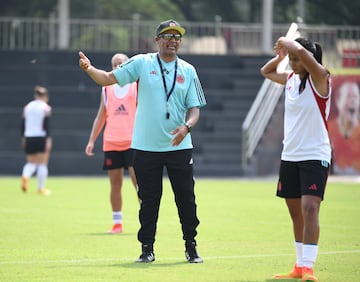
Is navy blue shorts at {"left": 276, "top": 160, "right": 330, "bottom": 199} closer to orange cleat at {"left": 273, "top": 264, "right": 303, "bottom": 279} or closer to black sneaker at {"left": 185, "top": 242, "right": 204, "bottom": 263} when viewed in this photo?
orange cleat at {"left": 273, "top": 264, "right": 303, "bottom": 279}

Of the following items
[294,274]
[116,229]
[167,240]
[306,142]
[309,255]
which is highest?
[306,142]

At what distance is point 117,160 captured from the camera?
15.0 meters

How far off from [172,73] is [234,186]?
1536 centimetres

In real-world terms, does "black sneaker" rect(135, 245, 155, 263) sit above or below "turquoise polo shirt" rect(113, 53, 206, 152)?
below

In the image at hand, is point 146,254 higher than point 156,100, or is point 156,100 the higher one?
point 156,100

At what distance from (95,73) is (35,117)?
47.1 ft

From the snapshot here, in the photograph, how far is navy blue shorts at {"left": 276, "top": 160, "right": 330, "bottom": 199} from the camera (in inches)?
389

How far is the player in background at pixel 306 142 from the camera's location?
9.76m

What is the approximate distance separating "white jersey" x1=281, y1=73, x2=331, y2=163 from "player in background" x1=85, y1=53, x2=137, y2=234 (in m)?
5.03

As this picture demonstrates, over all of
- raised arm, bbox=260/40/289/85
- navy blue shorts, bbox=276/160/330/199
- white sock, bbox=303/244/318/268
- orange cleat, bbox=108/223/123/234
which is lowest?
orange cleat, bbox=108/223/123/234

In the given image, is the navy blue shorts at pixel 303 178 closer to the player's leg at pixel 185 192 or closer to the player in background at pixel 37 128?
the player's leg at pixel 185 192

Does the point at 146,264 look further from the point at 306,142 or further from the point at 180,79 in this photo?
the point at 306,142

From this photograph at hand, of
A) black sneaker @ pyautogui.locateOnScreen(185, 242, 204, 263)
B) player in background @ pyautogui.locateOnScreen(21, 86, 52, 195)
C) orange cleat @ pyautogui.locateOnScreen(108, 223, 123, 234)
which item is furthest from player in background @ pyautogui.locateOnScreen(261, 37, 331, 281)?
player in background @ pyautogui.locateOnScreen(21, 86, 52, 195)

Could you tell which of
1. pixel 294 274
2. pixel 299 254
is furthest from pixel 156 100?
pixel 294 274
